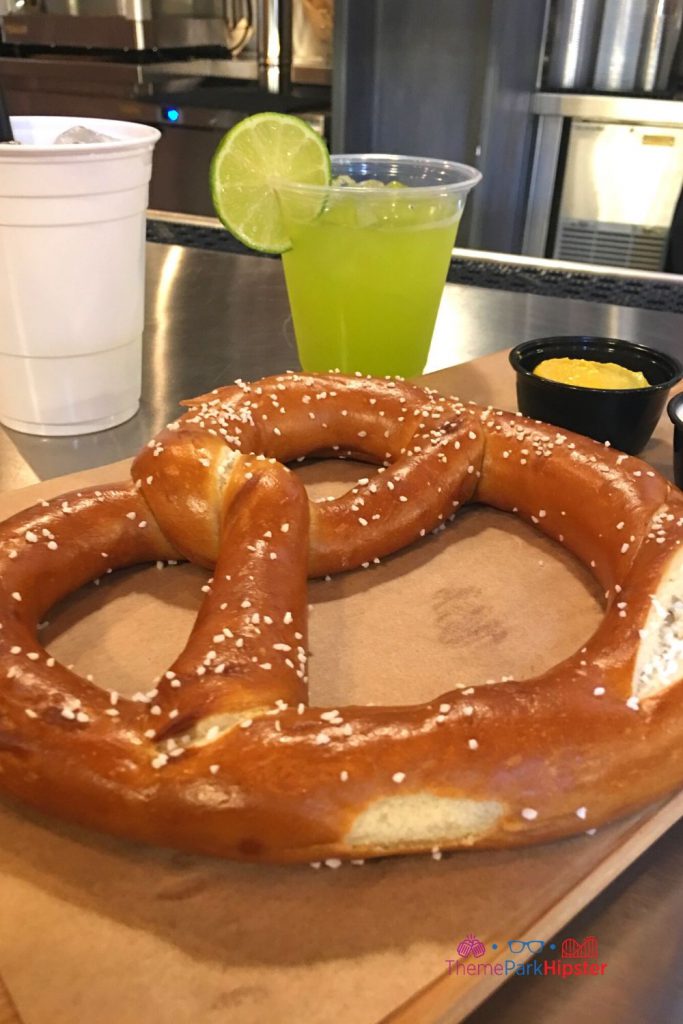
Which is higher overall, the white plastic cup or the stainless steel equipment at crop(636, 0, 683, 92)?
the stainless steel equipment at crop(636, 0, 683, 92)

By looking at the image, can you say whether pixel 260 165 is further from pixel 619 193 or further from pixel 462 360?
pixel 619 193

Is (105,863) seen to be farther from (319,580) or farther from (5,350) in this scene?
(5,350)

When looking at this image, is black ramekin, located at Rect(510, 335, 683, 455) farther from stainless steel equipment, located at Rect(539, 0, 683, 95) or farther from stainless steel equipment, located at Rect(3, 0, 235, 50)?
stainless steel equipment, located at Rect(3, 0, 235, 50)

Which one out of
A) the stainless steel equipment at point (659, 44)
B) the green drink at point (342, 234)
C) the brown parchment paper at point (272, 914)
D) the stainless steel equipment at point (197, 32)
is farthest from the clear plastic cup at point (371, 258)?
the stainless steel equipment at point (197, 32)

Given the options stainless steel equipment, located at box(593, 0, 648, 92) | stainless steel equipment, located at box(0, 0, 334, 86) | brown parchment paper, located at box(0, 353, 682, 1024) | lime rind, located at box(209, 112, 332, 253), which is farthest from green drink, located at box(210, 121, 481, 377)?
stainless steel equipment, located at box(0, 0, 334, 86)

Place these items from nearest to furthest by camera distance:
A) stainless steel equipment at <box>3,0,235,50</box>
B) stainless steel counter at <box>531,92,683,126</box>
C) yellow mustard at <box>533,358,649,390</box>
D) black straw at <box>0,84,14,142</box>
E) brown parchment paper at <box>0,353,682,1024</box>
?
brown parchment paper at <box>0,353,682,1024</box> → black straw at <box>0,84,14,142</box> → yellow mustard at <box>533,358,649,390</box> → stainless steel counter at <box>531,92,683,126</box> → stainless steel equipment at <box>3,0,235,50</box>

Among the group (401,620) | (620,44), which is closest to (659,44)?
(620,44)

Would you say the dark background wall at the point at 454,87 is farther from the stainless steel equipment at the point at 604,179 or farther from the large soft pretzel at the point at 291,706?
the large soft pretzel at the point at 291,706

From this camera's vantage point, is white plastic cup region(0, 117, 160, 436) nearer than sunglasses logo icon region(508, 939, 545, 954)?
No
